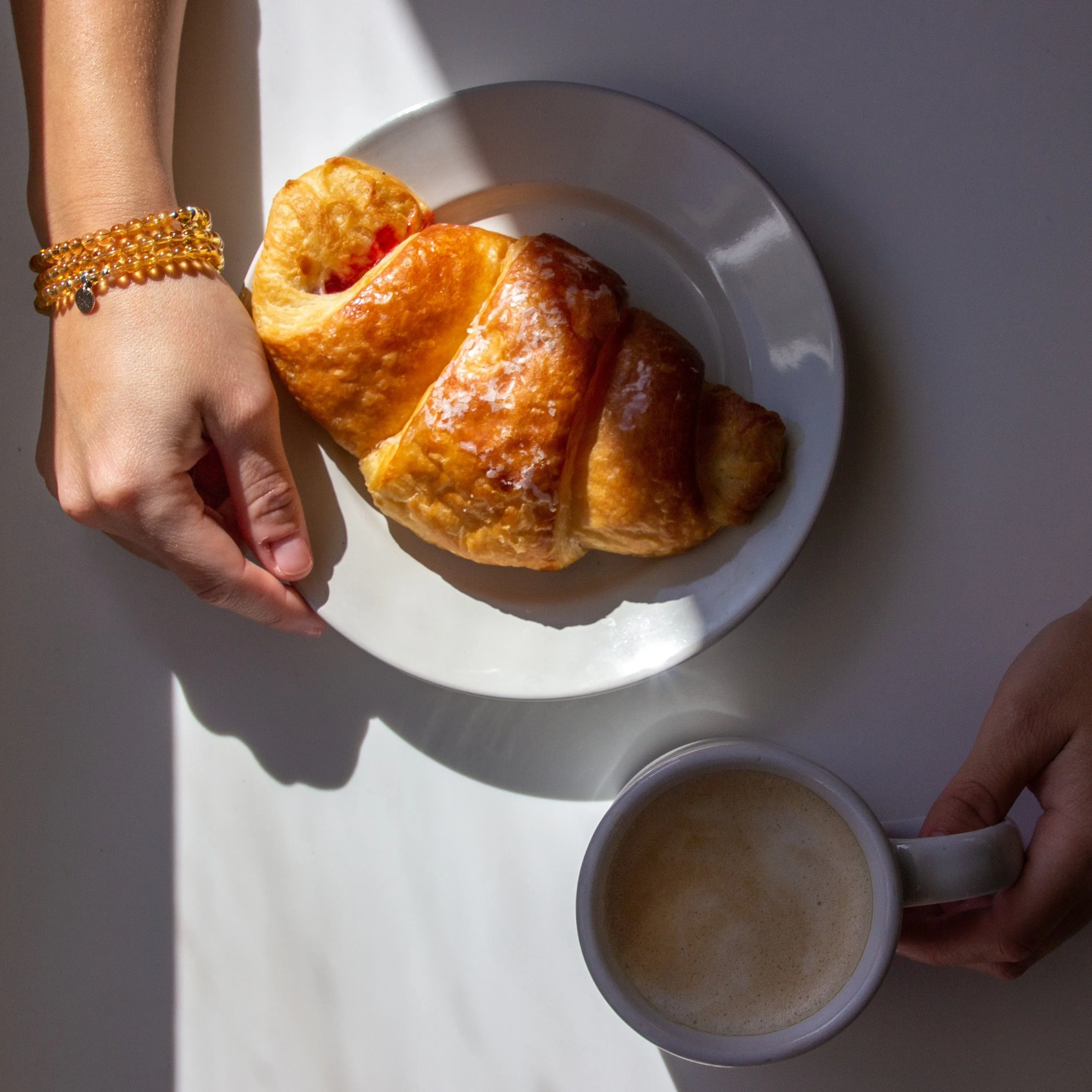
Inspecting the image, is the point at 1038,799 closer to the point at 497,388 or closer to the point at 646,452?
the point at 646,452

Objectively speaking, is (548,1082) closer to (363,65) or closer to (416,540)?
(416,540)

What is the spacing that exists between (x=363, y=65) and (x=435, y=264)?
0.32 m

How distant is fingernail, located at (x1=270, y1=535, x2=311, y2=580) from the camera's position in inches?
33.1

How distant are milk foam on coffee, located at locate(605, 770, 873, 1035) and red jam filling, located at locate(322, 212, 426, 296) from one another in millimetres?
586

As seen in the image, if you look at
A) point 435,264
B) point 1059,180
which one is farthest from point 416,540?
point 1059,180

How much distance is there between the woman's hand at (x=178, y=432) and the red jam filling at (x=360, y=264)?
3.7 inches

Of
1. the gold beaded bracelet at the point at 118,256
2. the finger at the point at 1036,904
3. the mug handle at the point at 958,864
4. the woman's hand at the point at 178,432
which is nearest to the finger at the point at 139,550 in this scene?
the woman's hand at the point at 178,432

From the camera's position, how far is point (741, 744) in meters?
0.74

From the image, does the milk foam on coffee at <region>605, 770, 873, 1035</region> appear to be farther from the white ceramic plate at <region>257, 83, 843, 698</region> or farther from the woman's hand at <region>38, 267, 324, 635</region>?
the woman's hand at <region>38, 267, 324, 635</region>

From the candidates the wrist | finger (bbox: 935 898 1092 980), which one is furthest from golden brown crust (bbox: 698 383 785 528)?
the wrist

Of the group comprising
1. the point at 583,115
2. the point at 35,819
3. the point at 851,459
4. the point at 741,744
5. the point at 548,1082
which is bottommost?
the point at 548,1082

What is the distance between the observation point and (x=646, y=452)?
0.81m

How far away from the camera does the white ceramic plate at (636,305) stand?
0.84 m

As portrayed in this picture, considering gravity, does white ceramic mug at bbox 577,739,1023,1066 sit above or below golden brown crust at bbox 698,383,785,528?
below
